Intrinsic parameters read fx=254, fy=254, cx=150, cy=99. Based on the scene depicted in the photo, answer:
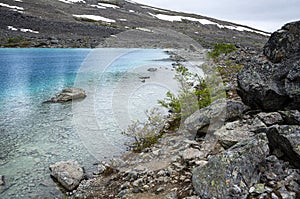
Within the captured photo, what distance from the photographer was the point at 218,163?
16.0 feet

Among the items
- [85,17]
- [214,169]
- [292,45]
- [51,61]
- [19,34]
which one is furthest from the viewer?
[85,17]

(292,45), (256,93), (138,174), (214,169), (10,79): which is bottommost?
(10,79)

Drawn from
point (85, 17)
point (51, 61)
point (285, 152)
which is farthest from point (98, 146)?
point (85, 17)

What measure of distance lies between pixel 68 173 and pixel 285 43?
728 centimetres

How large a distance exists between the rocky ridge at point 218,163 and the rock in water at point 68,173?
230 millimetres

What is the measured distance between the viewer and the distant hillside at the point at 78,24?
55.1 meters

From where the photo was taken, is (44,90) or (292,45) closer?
(292,45)

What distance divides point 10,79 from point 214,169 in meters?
22.6

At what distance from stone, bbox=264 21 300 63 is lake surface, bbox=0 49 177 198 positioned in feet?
20.2

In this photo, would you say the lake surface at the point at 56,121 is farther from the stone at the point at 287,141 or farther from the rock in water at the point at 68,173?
the stone at the point at 287,141

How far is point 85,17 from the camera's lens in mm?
80625

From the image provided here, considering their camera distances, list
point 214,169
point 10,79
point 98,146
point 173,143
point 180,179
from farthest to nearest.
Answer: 1. point 10,79
2. point 98,146
3. point 173,143
4. point 180,179
5. point 214,169

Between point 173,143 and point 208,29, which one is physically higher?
point 208,29

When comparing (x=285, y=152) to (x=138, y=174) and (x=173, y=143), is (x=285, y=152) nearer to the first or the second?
(x=138, y=174)
